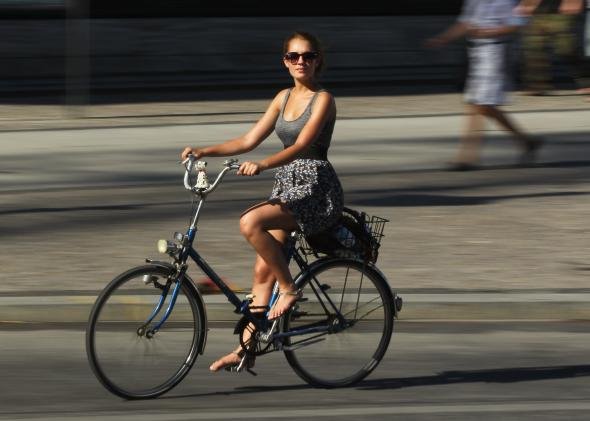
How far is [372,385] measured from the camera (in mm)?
6543

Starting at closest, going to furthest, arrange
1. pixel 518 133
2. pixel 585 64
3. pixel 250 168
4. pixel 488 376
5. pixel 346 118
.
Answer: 1. pixel 250 168
2. pixel 488 376
3. pixel 518 133
4. pixel 346 118
5. pixel 585 64

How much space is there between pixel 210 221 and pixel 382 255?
1.57 metres

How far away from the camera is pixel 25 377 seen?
6.48 meters

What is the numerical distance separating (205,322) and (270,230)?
1.59 ft

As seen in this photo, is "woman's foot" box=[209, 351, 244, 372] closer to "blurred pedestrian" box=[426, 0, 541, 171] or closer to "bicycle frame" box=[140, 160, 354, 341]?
"bicycle frame" box=[140, 160, 354, 341]

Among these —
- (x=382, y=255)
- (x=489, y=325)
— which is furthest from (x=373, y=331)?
(x=382, y=255)

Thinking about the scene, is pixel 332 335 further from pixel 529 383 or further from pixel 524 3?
pixel 524 3

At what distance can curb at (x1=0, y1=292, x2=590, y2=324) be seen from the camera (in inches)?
299

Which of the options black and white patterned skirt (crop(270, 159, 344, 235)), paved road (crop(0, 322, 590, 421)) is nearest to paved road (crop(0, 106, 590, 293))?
paved road (crop(0, 322, 590, 421))

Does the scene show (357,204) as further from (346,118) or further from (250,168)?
(346,118)

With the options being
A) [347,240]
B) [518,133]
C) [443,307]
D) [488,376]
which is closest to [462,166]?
[518,133]

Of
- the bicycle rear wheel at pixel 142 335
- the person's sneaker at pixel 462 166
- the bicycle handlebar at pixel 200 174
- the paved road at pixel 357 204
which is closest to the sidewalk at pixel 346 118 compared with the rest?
the paved road at pixel 357 204

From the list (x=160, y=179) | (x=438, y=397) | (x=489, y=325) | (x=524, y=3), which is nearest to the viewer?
(x=438, y=397)

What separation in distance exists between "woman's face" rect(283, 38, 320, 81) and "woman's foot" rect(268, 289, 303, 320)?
Answer: 902mm
